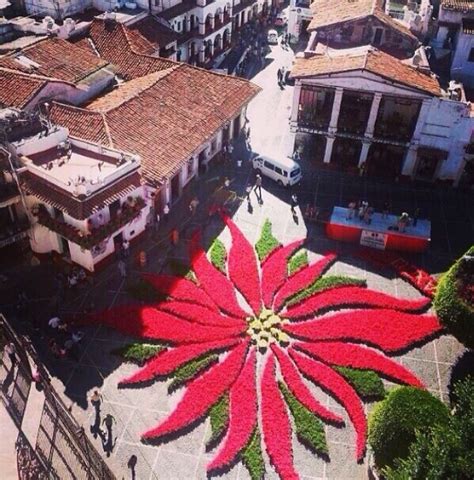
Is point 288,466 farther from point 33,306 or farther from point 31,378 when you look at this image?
point 33,306

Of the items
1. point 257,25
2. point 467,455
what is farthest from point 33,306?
point 257,25

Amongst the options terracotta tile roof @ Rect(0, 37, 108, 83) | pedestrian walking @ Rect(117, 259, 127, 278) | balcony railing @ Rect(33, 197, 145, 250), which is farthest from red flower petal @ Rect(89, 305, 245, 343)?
terracotta tile roof @ Rect(0, 37, 108, 83)

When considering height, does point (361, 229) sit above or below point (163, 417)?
above

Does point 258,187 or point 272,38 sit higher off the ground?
point 272,38

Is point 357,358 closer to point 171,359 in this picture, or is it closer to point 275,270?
point 275,270

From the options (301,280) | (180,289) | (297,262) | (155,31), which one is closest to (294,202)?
(297,262)

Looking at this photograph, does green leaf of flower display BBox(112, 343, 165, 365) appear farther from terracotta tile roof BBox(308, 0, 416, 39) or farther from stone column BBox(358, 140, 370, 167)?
terracotta tile roof BBox(308, 0, 416, 39)

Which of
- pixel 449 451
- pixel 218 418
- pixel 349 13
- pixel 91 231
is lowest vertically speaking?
pixel 218 418

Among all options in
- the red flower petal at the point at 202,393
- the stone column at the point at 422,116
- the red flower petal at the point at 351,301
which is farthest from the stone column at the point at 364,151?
the red flower petal at the point at 202,393
